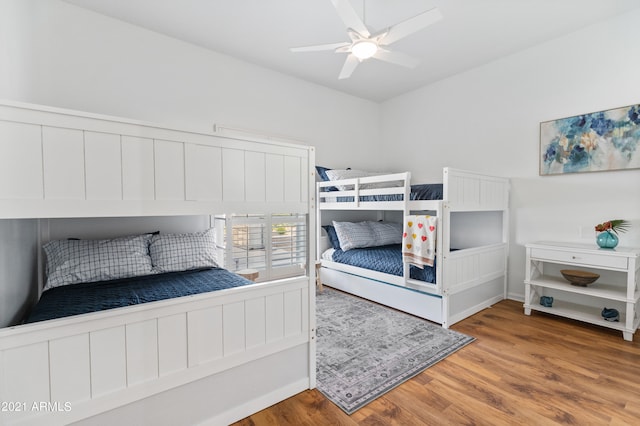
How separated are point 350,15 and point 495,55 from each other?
2392 mm

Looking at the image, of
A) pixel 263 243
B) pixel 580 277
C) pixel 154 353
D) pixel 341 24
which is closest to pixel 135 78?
pixel 341 24

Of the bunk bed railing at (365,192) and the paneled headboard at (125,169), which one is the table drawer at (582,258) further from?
the paneled headboard at (125,169)

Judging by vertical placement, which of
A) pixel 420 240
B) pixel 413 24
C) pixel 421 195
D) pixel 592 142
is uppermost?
pixel 413 24

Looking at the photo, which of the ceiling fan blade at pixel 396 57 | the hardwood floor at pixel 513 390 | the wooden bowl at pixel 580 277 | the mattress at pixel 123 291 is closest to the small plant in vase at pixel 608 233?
the wooden bowl at pixel 580 277

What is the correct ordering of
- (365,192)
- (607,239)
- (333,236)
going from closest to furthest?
(607,239)
(365,192)
(333,236)

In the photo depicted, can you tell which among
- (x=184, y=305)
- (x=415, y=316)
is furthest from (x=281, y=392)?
(x=415, y=316)

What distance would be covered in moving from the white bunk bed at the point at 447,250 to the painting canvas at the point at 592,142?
534mm

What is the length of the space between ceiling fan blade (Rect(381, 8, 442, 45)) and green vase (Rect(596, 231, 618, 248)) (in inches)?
92.1

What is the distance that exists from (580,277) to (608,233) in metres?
0.44

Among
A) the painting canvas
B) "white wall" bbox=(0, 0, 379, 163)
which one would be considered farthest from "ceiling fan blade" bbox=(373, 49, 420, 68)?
the painting canvas

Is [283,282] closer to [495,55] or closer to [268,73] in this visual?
[268,73]

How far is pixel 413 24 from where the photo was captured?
191 centimetres

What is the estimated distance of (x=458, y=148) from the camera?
3902mm

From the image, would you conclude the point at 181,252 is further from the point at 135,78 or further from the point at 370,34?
the point at 370,34
